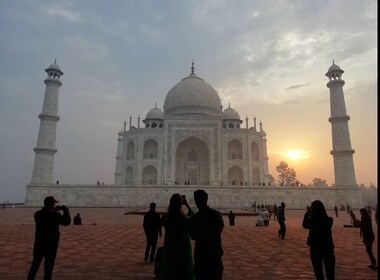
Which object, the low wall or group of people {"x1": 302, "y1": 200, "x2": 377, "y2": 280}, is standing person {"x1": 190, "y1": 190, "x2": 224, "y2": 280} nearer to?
group of people {"x1": 302, "y1": 200, "x2": 377, "y2": 280}

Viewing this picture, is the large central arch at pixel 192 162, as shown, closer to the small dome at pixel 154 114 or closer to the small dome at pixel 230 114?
the small dome at pixel 154 114

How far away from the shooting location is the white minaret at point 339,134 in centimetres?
2769

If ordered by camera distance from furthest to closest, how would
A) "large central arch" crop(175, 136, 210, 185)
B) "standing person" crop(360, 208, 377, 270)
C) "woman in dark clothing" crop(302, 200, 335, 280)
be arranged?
"large central arch" crop(175, 136, 210, 185) → "standing person" crop(360, 208, 377, 270) → "woman in dark clothing" crop(302, 200, 335, 280)

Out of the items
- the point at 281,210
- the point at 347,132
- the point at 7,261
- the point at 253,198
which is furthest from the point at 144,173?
the point at 7,261

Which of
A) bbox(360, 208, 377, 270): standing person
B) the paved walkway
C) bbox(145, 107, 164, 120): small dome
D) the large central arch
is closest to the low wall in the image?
the large central arch

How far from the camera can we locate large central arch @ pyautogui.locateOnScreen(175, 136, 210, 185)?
113ft

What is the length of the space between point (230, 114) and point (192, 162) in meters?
9.98

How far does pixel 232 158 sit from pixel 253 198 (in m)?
10.2

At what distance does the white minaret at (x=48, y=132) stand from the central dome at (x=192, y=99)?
555 inches

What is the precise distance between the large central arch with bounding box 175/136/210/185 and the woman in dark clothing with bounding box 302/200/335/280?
30.1 meters

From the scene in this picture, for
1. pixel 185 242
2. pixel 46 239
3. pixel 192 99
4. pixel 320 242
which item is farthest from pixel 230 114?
pixel 185 242

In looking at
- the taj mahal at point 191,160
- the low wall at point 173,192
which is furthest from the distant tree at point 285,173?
the low wall at point 173,192

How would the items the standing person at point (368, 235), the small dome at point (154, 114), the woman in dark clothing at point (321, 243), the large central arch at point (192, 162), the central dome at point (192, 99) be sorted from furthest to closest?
the small dome at point (154, 114)
the central dome at point (192, 99)
the large central arch at point (192, 162)
the standing person at point (368, 235)
the woman in dark clothing at point (321, 243)

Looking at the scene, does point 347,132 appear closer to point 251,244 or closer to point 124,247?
point 251,244
